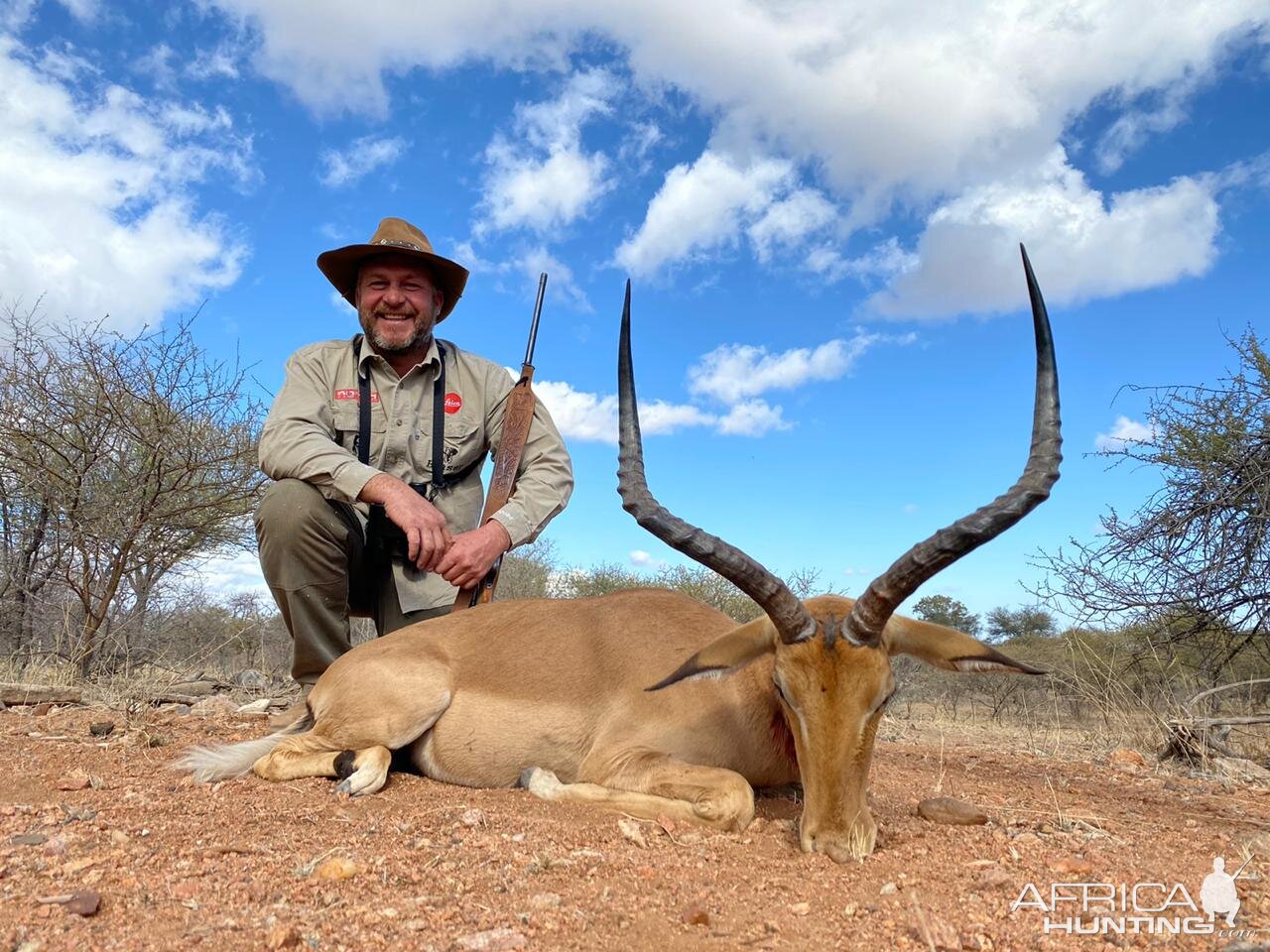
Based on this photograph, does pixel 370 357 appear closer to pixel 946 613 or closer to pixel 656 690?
pixel 656 690

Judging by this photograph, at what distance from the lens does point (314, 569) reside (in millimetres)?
5652

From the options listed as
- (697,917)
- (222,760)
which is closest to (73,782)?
(222,760)

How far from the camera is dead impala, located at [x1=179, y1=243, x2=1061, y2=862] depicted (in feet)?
11.0

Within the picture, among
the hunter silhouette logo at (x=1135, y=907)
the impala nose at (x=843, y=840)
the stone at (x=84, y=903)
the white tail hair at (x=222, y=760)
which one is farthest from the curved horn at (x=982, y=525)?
the white tail hair at (x=222, y=760)

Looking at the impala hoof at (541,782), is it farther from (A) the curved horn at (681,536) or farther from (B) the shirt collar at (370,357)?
(B) the shirt collar at (370,357)

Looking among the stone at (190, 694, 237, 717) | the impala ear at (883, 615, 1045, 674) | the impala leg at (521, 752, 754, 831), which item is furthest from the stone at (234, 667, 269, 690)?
the impala ear at (883, 615, 1045, 674)

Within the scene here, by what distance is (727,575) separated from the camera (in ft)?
11.7

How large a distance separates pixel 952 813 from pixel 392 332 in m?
4.42

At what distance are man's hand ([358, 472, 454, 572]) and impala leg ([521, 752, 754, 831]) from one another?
137 centimetres

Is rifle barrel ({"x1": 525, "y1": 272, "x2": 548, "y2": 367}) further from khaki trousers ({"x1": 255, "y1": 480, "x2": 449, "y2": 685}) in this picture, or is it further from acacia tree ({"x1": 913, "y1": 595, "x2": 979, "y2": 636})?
acacia tree ({"x1": 913, "y1": 595, "x2": 979, "y2": 636})

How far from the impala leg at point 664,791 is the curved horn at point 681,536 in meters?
0.66

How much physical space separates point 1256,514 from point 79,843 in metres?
9.16

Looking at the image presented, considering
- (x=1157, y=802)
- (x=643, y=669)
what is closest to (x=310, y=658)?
(x=643, y=669)

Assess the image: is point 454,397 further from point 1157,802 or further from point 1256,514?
point 1256,514
